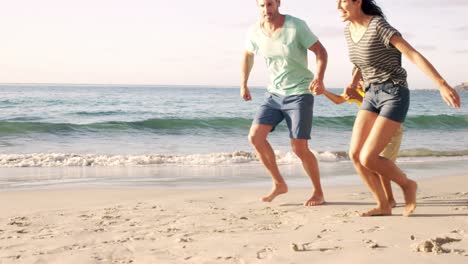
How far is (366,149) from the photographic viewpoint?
4.54 m

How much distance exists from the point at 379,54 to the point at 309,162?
1487 millimetres

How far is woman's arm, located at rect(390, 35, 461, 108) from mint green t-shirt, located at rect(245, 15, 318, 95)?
46.0 inches

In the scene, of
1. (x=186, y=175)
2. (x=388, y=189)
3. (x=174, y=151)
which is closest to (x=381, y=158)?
(x=388, y=189)

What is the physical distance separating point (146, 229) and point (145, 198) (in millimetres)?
1609

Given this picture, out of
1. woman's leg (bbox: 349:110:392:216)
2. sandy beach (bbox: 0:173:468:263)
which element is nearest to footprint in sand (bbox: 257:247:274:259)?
sandy beach (bbox: 0:173:468:263)

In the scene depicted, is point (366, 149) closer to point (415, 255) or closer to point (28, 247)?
point (415, 255)

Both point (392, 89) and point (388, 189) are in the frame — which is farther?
point (388, 189)

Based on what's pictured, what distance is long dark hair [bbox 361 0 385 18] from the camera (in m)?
4.51

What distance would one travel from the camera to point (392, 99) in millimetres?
4430

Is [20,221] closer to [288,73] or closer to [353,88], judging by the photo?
[288,73]

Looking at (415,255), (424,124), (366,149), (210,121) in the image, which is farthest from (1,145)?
(424,124)

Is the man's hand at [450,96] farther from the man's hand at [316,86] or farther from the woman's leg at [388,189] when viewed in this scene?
the woman's leg at [388,189]

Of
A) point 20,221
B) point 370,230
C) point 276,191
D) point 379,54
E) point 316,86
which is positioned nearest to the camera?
point 370,230

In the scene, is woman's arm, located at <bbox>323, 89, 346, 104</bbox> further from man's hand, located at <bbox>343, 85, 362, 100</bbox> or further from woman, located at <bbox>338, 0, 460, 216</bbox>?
woman, located at <bbox>338, 0, 460, 216</bbox>
